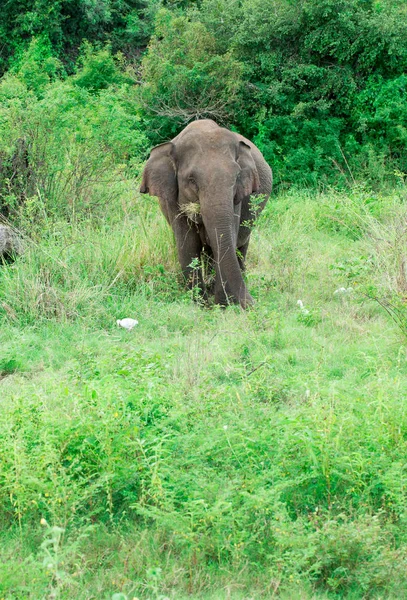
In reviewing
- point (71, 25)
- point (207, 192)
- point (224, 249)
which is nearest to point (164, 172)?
point (207, 192)

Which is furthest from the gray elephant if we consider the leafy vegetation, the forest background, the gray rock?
the forest background

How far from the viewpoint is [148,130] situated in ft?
62.6

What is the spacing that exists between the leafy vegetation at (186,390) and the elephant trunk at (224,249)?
25cm

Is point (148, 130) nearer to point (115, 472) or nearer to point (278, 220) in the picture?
point (278, 220)

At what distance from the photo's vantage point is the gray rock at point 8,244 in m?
8.85

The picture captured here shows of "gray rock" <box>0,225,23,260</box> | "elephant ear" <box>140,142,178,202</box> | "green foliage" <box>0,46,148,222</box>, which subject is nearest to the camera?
"gray rock" <box>0,225,23,260</box>

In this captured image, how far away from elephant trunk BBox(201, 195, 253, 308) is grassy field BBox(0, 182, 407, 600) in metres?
1.14

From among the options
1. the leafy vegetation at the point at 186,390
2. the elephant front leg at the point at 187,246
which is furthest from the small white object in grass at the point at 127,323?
the elephant front leg at the point at 187,246

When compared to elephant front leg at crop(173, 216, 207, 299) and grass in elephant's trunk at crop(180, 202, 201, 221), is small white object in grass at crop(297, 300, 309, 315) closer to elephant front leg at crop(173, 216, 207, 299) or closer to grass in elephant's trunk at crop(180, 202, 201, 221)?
elephant front leg at crop(173, 216, 207, 299)

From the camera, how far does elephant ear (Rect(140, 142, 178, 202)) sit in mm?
9117

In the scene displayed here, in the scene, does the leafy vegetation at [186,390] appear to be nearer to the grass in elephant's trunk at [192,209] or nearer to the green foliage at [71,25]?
the grass in elephant's trunk at [192,209]

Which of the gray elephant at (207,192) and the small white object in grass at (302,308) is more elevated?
the gray elephant at (207,192)

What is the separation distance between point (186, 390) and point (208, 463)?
3.88 ft

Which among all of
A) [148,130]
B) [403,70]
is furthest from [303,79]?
[148,130]
